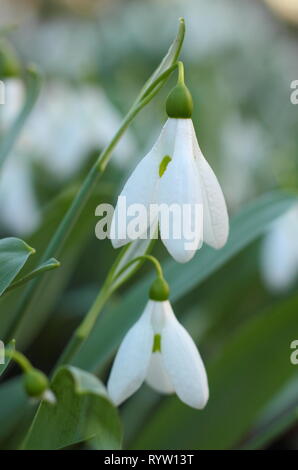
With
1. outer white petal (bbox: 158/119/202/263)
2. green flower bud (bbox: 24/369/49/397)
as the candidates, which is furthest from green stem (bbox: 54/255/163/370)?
green flower bud (bbox: 24/369/49/397)

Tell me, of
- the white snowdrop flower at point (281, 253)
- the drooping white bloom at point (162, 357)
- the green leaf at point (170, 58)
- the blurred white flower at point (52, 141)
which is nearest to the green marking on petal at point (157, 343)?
the drooping white bloom at point (162, 357)

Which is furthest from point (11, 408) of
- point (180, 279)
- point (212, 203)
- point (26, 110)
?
point (212, 203)

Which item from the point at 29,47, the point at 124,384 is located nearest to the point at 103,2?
the point at 29,47

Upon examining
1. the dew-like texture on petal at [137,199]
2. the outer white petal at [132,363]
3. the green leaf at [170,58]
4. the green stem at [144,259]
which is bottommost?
the outer white petal at [132,363]

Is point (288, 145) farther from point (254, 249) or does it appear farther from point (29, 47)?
point (29, 47)

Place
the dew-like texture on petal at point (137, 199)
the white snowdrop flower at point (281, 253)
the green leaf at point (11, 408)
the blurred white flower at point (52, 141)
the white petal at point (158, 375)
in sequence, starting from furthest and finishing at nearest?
the blurred white flower at point (52, 141)
the white snowdrop flower at point (281, 253)
the green leaf at point (11, 408)
the white petal at point (158, 375)
the dew-like texture on petal at point (137, 199)

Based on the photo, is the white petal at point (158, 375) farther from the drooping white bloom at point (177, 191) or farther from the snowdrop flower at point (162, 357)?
the drooping white bloom at point (177, 191)
